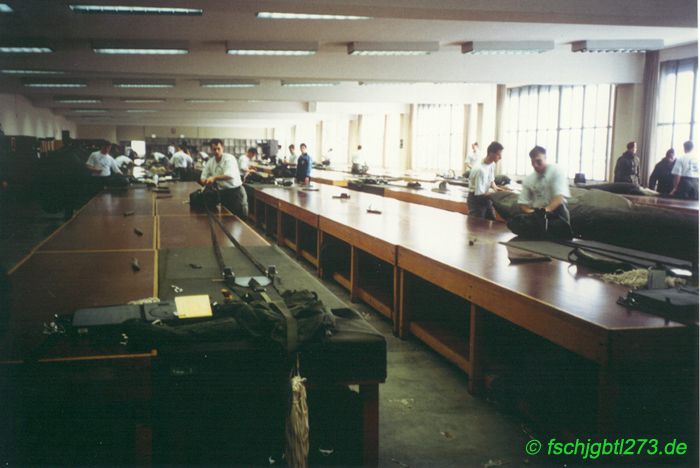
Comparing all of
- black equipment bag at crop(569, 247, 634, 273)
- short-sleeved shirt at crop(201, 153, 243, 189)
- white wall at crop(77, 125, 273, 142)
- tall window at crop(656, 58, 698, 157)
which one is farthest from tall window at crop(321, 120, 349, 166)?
black equipment bag at crop(569, 247, 634, 273)

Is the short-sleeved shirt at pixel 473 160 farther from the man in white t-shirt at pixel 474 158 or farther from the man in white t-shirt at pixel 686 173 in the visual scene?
the man in white t-shirt at pixel 686 173

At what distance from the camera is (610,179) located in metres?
13.4

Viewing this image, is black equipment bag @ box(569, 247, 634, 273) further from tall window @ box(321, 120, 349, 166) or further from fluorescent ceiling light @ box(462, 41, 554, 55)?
tall window @ box(321, 120, 349, 166)

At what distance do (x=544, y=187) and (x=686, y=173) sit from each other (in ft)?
20.6

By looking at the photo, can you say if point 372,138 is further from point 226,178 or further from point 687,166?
point 226,178

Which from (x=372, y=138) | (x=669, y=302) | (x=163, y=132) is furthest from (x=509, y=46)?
(x=163, y=132)

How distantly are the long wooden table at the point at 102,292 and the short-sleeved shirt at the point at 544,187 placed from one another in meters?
2.27

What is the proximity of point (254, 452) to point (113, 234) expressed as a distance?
3081 millimetres

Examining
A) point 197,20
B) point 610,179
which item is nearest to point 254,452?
point 197,20

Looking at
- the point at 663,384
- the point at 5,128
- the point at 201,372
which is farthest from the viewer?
the point at 5,128

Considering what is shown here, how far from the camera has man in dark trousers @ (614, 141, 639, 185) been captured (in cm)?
1134

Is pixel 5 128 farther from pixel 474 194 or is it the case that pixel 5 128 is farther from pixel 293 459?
pixel 293 459

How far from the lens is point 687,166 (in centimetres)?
1003

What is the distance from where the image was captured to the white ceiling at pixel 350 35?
6531mm
